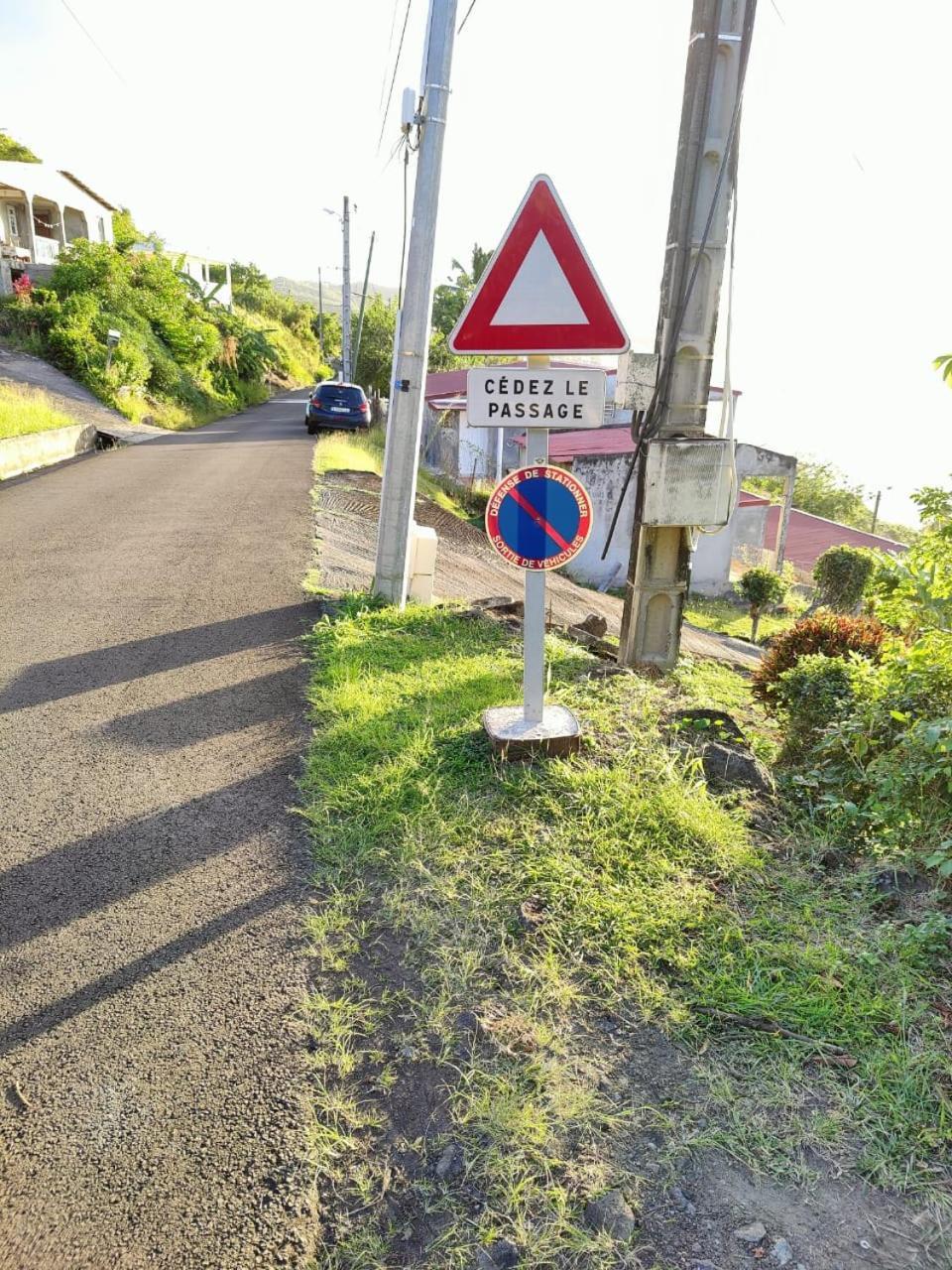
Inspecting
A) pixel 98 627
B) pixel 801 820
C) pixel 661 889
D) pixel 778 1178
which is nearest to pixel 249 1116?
pixel 778 1178

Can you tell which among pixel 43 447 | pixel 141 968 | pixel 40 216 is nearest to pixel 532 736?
pixel 141 968

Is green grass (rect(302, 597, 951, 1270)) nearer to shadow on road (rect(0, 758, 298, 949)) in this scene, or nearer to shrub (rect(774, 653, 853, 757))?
shadow on road (rect(0, 758, 298, 949))

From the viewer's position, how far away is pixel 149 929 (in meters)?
2.63

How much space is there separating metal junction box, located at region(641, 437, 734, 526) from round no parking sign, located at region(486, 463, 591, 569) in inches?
69.5

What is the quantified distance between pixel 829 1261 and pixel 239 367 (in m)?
39.2

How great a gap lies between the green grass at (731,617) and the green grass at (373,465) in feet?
20.6

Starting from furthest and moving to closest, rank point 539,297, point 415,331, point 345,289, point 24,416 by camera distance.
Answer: point 345,289 < point 24,416 < point 415,331 < point 539,297

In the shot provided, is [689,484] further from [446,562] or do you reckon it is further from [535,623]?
[446,562]

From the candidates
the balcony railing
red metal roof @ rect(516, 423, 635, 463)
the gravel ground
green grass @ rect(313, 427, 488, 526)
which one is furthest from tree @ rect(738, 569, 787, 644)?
the balcony railing

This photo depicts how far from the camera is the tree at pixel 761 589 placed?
19.5 m

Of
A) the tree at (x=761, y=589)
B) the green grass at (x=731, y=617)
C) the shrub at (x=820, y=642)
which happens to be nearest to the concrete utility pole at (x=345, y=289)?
the green grass at (x=731, y=617)

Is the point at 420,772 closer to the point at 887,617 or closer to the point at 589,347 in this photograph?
the point at 589,347

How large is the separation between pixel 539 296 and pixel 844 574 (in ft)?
59.5

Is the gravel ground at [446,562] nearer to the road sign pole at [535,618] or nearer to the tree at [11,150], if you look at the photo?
the road sign pole at [535,618]
